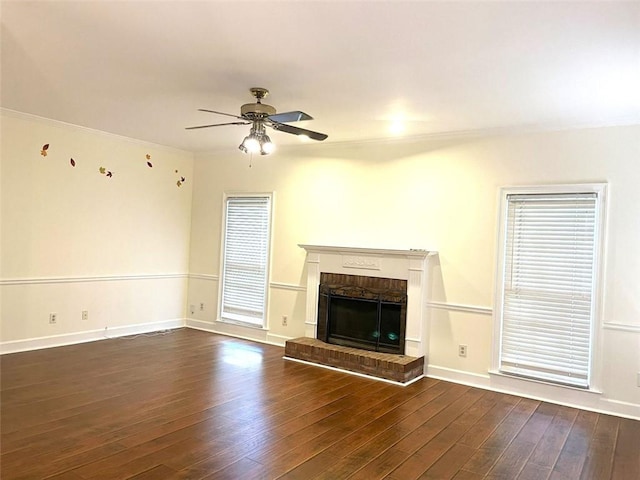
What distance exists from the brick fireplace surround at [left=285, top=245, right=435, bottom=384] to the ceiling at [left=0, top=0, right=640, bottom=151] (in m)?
1.47

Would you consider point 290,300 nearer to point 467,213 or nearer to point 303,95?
point 467,213

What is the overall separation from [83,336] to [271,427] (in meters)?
3.49

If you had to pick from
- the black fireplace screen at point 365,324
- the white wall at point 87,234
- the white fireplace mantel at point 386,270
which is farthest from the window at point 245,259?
the black fireplace screen at point 365,324

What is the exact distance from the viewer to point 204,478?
2701mm

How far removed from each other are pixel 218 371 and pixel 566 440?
3.26 metres

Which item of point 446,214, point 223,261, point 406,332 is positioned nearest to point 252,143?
point 446,214

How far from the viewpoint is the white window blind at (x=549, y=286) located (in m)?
4.37

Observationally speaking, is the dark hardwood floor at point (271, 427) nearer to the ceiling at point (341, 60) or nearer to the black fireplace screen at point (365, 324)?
the black fireplace screen at point (365, 324)

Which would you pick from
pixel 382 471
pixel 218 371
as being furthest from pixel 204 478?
pixel 218 371


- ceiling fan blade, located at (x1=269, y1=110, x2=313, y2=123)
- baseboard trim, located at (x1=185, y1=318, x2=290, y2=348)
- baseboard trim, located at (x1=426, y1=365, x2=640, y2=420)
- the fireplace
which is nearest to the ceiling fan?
ceiling fan blade, located at (x1=269, y1=110, x2=313, y2=123)

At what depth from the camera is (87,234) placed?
5852mm

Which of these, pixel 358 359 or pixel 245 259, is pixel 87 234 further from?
pixel 358 359

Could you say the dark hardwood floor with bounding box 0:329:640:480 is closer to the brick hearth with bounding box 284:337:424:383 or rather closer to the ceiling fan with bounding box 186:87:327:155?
the brick hearth with bounding box 284:337:424:383

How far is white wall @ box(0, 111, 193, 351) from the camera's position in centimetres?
515
